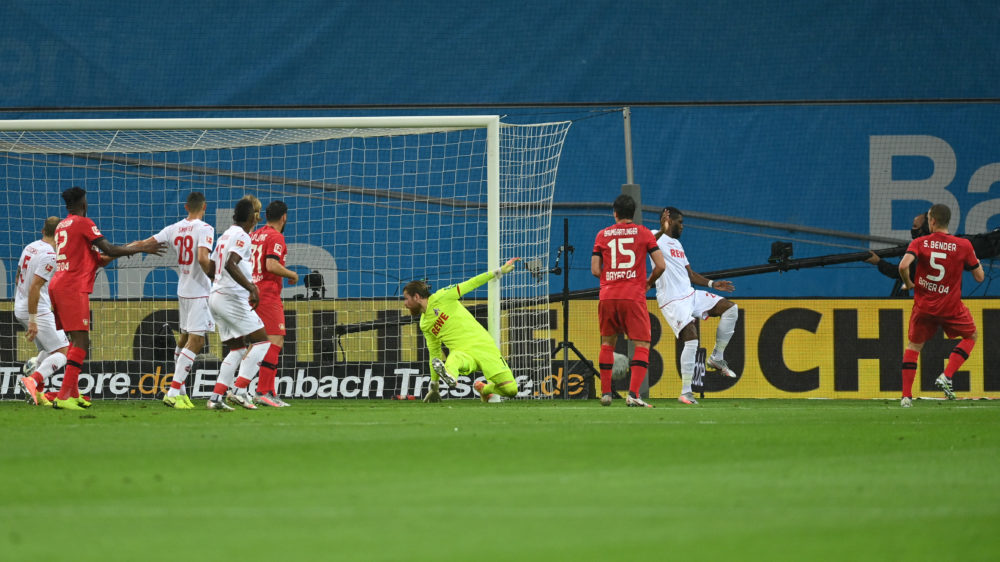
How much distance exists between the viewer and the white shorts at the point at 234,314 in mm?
9695

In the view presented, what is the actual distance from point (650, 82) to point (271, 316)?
915cm

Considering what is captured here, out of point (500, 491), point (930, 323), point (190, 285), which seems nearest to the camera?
point (500, 491)

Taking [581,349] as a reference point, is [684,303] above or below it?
above

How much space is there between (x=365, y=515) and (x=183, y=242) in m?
7.15

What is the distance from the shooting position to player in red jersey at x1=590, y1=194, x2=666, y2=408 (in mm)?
10320

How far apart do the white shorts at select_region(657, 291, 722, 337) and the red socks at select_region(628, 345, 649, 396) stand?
1.42m

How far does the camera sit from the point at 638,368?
34.1 feet

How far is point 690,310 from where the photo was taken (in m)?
11.9

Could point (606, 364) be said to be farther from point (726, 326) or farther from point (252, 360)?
point (252, 360)

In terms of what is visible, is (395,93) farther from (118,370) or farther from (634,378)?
(634,378)

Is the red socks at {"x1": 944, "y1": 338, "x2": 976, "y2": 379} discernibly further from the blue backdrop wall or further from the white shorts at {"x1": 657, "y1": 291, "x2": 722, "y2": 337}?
the blue backdrop wall

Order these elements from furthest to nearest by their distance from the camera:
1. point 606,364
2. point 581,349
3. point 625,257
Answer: point 581,349
point 606,364
point 625,257

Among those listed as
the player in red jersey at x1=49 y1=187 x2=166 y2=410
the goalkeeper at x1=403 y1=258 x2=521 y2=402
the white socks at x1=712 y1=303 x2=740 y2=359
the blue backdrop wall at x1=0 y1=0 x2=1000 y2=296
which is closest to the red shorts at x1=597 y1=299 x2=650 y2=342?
the goalkeeper at x1=403 y1=258 x2=521 y2=402

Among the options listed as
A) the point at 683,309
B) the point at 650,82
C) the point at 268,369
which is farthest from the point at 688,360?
the point at 650,82
